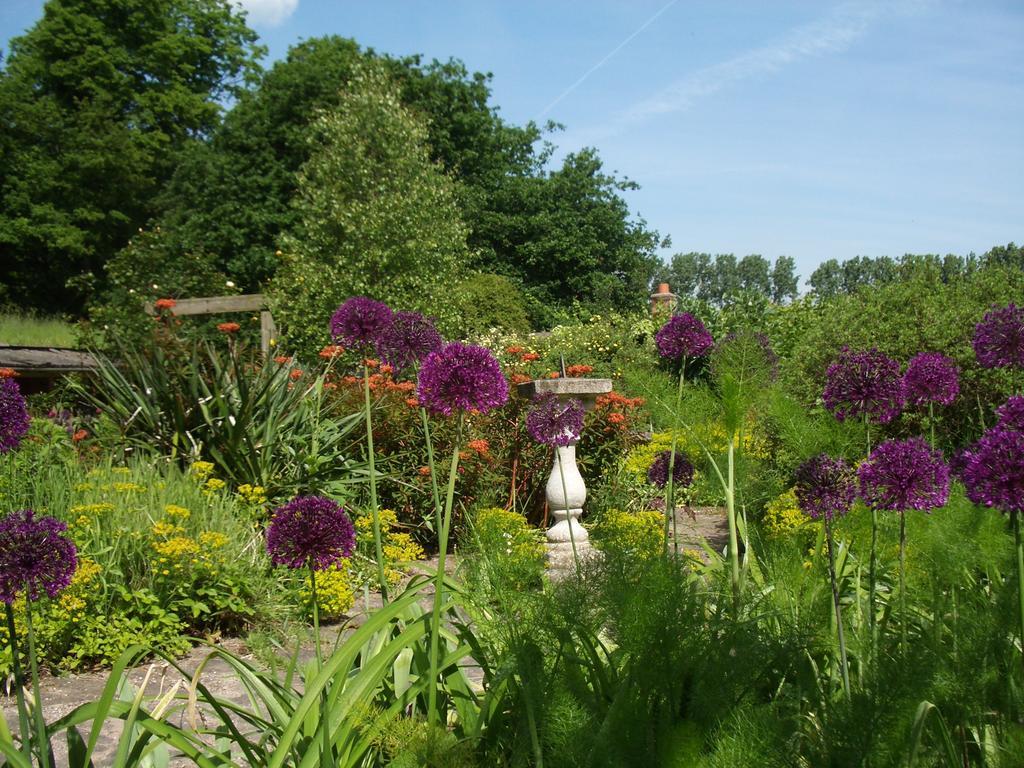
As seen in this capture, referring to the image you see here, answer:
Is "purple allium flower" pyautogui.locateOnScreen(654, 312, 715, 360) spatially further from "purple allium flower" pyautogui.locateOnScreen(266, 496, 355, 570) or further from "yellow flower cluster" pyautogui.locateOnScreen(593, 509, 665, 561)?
"purple allium flower" pyautogui.locateOnScreen(266, 496, 355, 570)

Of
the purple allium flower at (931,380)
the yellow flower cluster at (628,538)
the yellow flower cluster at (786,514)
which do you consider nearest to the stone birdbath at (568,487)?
the yellow flower cluster at (786,514)

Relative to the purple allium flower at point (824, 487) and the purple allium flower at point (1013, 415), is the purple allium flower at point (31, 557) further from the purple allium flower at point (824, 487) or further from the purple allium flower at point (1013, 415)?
the purple allium flower at point (1013, 415)

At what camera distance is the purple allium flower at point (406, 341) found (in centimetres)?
227

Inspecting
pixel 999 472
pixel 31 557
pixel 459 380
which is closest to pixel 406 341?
pixel 459 380

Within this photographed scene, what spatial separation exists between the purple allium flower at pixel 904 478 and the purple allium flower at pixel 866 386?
35 cm

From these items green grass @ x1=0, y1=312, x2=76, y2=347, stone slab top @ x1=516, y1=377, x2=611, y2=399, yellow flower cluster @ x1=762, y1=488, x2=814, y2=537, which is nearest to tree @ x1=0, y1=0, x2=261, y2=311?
green grass @ x1=0, y1=312, x2=76, y2=347

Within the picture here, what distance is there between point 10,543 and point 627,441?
594 centimetres

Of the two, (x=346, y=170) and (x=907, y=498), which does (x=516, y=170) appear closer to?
(x=346, y=170)

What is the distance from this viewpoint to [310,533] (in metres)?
1.81

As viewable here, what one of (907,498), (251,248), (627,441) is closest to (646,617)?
(907,498)

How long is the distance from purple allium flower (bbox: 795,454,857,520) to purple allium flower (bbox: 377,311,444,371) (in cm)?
99

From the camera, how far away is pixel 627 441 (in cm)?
719

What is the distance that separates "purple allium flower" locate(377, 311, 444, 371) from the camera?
227 cm

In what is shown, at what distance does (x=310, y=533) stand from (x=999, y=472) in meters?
1.35
